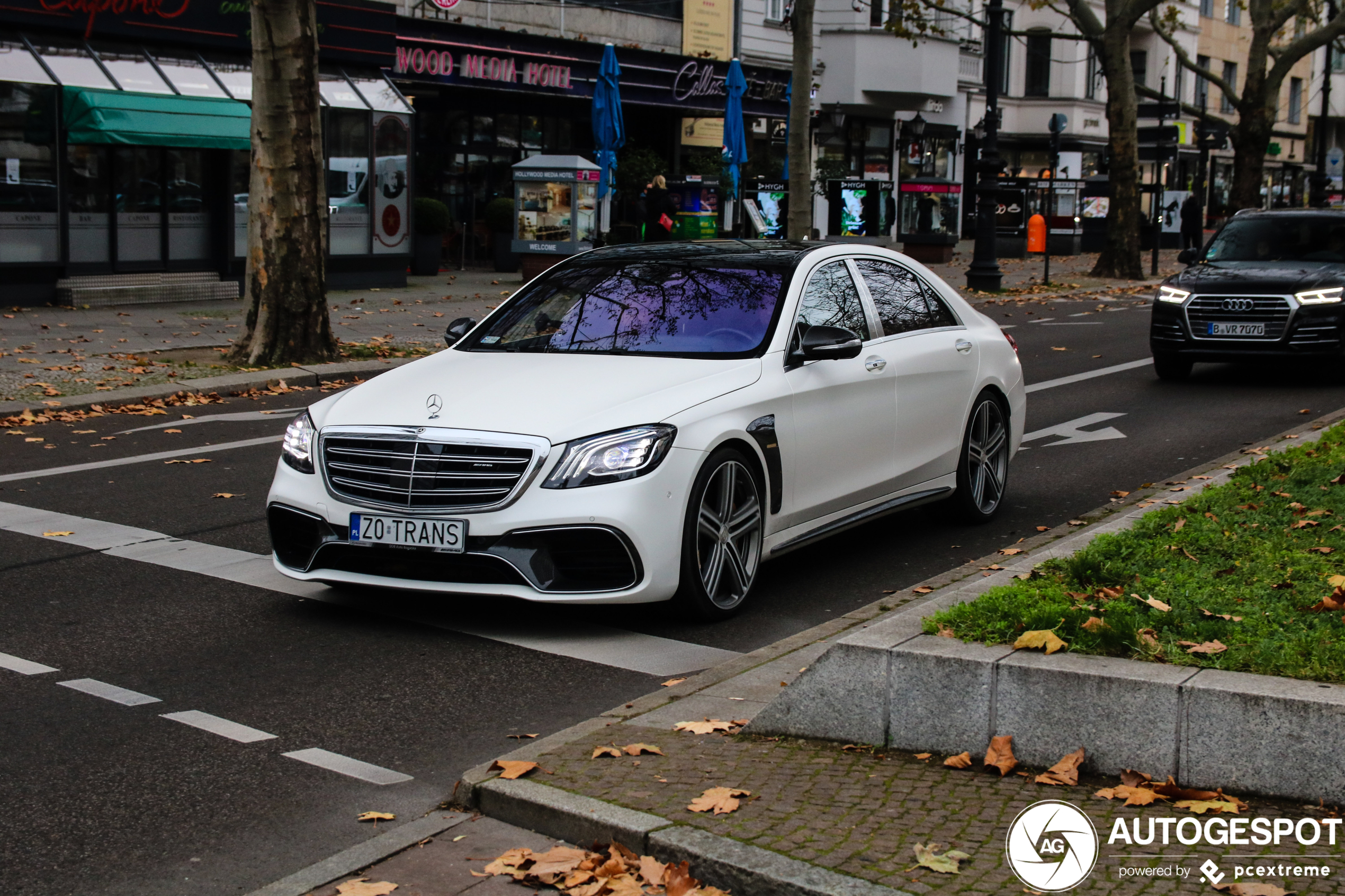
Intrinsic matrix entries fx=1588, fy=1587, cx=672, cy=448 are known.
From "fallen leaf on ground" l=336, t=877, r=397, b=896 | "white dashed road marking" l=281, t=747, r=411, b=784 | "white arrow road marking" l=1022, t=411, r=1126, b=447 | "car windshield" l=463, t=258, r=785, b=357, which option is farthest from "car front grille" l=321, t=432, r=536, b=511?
"white arrow road marking" l=1022, t=411, r=1126, b=447

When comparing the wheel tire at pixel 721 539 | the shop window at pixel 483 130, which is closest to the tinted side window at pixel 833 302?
the wheel tire at pixel 721 539

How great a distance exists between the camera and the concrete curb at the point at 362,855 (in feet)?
13.2

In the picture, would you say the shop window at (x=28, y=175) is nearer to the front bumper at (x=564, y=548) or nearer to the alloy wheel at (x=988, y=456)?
the alloy wheel at (x=988, y=456)

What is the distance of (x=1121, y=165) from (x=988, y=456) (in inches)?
1005

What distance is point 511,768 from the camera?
4.60 meters

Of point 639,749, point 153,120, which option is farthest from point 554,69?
point 639,749

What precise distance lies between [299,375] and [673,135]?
2451 cm

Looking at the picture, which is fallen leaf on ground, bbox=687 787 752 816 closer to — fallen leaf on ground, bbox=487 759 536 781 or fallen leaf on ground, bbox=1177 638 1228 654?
fallen leaf on ground, bbox=487 759 536 781

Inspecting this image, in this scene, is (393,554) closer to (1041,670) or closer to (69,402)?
(1041,670)

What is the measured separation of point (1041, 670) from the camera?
4465 mm

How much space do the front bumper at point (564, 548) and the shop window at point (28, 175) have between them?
1592cm

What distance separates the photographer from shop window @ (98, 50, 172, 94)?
21547mm

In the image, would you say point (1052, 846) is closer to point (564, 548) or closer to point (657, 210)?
point (564, 548)

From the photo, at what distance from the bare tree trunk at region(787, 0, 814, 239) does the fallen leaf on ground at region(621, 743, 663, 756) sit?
22381mm
